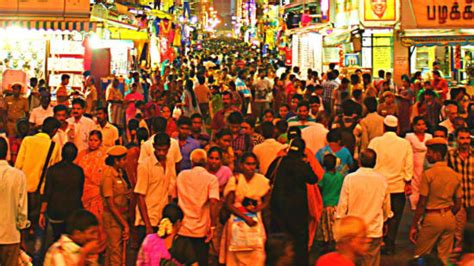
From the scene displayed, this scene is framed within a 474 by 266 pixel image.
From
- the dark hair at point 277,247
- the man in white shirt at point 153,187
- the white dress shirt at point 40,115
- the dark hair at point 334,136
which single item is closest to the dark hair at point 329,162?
the dark hair at point 334,136

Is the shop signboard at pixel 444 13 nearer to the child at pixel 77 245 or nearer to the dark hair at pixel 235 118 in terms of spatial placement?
the dark hair at pixel 235 118

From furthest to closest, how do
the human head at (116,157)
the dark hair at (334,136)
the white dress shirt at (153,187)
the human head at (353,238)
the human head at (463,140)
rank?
the dark hair at (334,136) < the human head at (463,140) < the white dress shirt at (153,187) < the human head at (116,157) < the human head at (353,238)

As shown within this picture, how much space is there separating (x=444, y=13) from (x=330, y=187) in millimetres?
13459

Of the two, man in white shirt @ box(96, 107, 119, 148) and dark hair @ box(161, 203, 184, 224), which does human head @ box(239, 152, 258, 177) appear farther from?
man in white shirt @ box(96, 107, 119, 148)

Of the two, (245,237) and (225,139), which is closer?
(245,237)

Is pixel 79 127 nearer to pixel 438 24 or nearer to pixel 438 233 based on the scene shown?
pixel 438 233

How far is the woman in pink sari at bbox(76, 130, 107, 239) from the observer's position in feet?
28.9

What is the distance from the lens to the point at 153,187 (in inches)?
352

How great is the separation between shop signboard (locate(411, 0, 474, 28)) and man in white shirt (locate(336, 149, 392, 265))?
563 inches

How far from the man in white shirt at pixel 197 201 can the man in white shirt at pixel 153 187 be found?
42 centimetres

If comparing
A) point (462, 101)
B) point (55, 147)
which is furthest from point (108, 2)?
point (55, 147)

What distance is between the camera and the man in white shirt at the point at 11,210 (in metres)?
7.93

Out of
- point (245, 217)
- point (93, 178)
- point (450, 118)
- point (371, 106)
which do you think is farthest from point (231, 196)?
point (450, 118)

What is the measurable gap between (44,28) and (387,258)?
40.9ft
